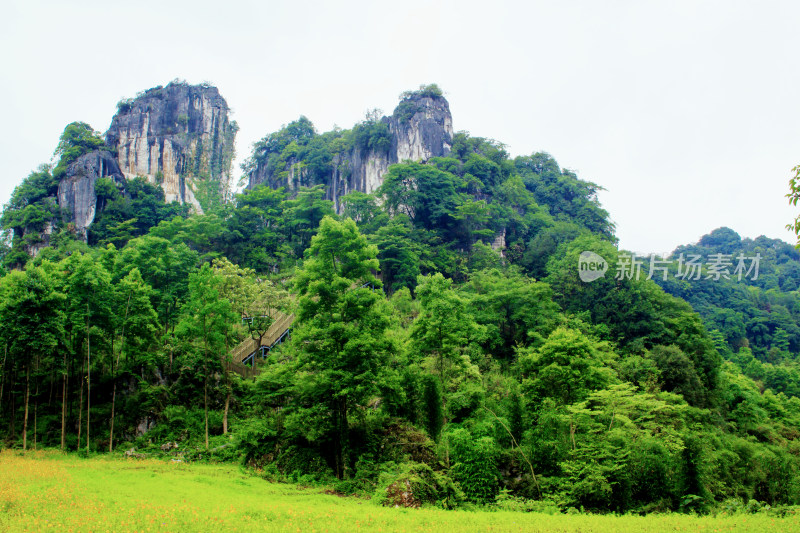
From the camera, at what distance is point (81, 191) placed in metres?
39.2

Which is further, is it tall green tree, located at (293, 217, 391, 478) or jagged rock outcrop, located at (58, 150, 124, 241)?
jagged rock outcrop, located at (58, 150, 124, 241)

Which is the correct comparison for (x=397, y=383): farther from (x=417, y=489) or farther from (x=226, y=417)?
(x=226, y=417)

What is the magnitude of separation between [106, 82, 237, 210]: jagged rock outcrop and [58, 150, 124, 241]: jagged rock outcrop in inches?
213

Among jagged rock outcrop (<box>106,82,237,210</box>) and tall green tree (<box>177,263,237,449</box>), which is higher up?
jagged rock outcrop (<box>106,82,237,210</box>)

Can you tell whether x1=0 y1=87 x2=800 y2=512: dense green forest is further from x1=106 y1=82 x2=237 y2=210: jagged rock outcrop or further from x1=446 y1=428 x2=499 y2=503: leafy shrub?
x1=106 y1=82 x2=237 y2=210: jagged rock outcrop

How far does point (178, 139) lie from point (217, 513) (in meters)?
50.3

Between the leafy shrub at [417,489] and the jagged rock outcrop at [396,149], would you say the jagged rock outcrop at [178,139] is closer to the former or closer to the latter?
the jagged rock outcrop at [396,149]

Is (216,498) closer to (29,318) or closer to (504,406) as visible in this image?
(504,406)

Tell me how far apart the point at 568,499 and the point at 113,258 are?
21.5m

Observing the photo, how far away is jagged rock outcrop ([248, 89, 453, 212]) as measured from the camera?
46781 mm

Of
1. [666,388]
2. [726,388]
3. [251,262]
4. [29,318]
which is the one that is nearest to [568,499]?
[666,388]

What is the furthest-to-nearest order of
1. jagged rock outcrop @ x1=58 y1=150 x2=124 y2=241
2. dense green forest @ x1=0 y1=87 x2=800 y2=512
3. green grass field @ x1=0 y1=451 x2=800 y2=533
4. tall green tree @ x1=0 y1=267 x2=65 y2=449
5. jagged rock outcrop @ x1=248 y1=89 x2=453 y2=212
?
1. jagged rock outcrop @ x1=248 y1=89 x2=453 y2=212
2. jagged rock outcrop @ x1=58 y1=150 x2=124 y2=241
3. tall green tree @ x1=0 y1=267 x2=65 y2=449
4. dense green forest @ x1=0 y1=87 x2=800 y2=512
5. green grass field @ x1=0 y1=451 x2=800 y2=533

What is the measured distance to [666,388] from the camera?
874 inches

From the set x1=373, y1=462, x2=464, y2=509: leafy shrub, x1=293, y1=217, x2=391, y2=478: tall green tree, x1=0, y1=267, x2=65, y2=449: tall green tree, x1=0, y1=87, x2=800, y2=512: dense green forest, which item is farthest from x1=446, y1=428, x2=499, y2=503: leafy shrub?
x1=0, y1=267, x2=65, y2=449: tall green tree
